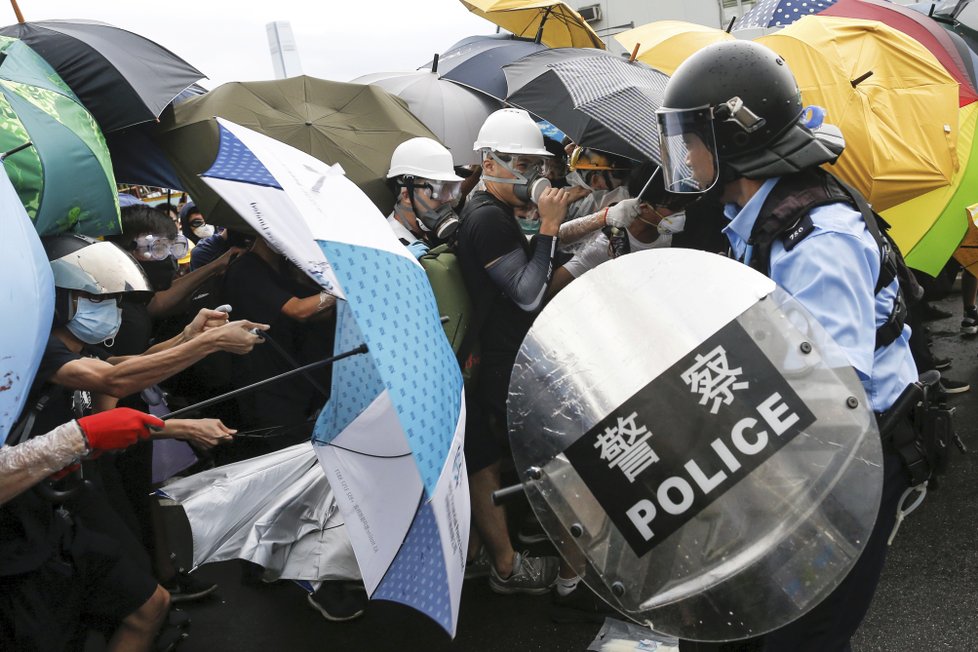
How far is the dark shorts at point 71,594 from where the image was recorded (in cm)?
267

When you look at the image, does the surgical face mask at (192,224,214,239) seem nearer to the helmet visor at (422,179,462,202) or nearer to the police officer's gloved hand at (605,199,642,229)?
the helmet visor at (422,179,462,202)

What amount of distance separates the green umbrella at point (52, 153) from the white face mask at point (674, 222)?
2.54m

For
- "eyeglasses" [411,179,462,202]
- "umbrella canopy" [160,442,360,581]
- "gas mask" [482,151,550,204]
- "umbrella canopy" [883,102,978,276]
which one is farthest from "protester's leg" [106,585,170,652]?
"umbrella canopy" [883,102,978,276]

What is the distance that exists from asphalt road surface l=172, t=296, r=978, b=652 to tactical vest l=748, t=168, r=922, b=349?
1.97 m

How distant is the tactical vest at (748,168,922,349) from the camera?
2143 millimetres

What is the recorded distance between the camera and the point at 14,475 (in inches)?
92.4

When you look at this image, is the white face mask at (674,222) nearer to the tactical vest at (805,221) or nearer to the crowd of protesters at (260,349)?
the crowd of protesters at (260,349)

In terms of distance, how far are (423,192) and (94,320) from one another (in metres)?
1.72

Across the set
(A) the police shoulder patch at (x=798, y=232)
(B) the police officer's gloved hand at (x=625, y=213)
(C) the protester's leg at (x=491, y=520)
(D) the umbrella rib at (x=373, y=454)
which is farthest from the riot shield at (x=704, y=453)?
(C) the protester's leg at (x=491, y=520)

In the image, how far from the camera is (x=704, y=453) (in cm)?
175

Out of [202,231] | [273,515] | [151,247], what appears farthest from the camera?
[202,231]

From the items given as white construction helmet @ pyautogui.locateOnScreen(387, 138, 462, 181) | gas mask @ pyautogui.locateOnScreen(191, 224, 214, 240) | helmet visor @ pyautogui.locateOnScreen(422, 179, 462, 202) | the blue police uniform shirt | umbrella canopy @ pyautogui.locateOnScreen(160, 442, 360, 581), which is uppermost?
the blue police uniform shirt

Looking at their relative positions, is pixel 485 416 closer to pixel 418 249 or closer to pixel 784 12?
pixel 418 249

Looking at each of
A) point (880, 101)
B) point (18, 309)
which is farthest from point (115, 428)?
point (880, 101)
